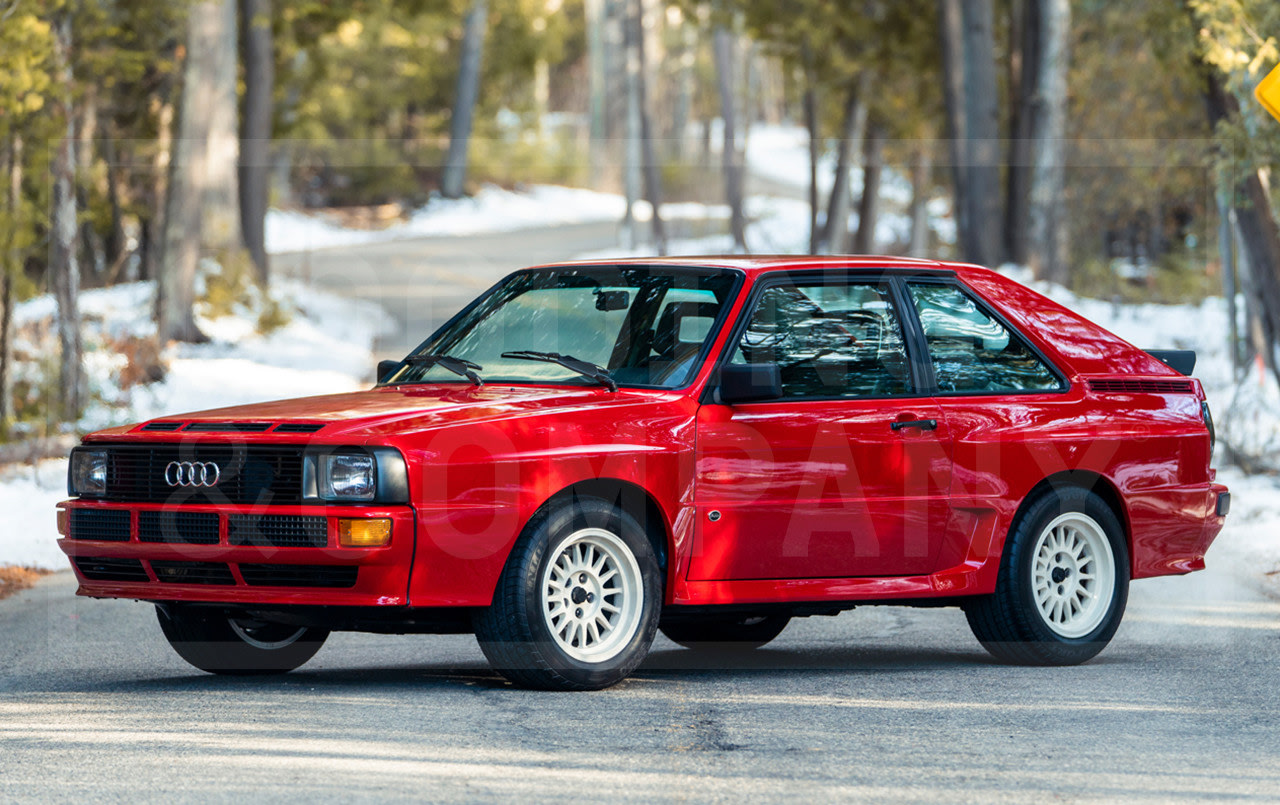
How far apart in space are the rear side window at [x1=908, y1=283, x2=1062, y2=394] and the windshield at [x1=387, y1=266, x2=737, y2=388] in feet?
3.28

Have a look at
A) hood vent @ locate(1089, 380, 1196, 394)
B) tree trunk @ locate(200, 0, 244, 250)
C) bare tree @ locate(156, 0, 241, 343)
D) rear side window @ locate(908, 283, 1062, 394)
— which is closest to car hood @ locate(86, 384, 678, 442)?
rear side window @ locate(908, 283, 1062, 394)

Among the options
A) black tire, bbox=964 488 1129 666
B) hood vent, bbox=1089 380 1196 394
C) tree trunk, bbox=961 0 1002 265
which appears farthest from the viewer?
tree trunk, bbox=961 0 1002 265

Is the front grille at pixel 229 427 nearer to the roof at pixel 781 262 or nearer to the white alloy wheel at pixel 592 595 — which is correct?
the white alloy wheel at pixel 592 595

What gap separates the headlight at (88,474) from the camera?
7.25 metres

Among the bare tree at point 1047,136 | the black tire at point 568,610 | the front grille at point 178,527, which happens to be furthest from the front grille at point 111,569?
the bare tree at point 1047,136

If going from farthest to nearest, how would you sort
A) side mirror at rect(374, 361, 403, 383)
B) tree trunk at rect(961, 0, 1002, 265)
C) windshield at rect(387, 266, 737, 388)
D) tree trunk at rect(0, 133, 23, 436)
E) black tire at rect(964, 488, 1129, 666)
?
tree trunk at rect(961, 0, 1002, 265) < tree trunk at rect(0, 133, 23, 436) < side mirror at rect(374, 361, 403, 383) < black tire at rect(964, 488, 1129, 666) < windshield at rect(387, 266, 737, 388)

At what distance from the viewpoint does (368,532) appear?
6531 mm

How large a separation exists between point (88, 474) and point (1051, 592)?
13.5 ft

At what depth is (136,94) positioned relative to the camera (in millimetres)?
29062

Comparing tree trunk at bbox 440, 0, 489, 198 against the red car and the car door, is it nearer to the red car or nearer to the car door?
the red car

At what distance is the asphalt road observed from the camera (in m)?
5.57

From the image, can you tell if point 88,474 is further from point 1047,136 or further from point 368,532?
point 1047,136

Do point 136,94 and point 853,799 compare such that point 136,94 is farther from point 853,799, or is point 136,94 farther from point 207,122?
point 853,799

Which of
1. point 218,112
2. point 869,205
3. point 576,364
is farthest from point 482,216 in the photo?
point 576,364
